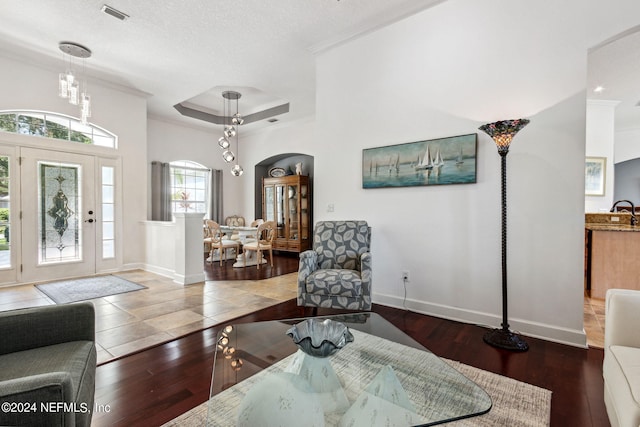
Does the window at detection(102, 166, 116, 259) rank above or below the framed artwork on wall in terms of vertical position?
below

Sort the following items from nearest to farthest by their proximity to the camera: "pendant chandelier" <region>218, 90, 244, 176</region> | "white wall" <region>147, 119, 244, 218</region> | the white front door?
the white front door, "pendant chandelier" <region>218, 90, 244, 176</region>, "white wall" <region>147, 119, 244, 218</region>

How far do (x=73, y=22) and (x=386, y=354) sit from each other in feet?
15.5

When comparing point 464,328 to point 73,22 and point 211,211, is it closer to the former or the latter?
point 73,22

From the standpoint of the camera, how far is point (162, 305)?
3.39m

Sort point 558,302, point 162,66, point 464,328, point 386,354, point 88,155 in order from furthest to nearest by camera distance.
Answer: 1. point 88,155
2. point 162,66
3. point 464,328
4. point 558,302
5. point 386,354

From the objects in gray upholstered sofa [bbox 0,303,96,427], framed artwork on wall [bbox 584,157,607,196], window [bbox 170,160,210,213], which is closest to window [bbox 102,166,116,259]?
window [bbox 170,160,210,213]

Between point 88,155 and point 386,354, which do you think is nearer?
point 386,354

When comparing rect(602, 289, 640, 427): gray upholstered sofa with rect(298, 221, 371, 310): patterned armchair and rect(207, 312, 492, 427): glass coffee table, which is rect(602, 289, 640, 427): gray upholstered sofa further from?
rect(298, 221, 371, 310): patterned armchair

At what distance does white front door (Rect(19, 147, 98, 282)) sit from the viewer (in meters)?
4.30

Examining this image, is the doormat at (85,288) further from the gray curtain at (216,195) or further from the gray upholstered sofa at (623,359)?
the gray upholstered sofa at (623,359)

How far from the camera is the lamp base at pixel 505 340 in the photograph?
7.70 ft

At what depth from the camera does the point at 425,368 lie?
1423 millimetres

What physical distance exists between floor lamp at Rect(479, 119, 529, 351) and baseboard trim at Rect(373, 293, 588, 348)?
0.19 meters

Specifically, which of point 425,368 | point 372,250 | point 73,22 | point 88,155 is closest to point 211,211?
point 88,155
